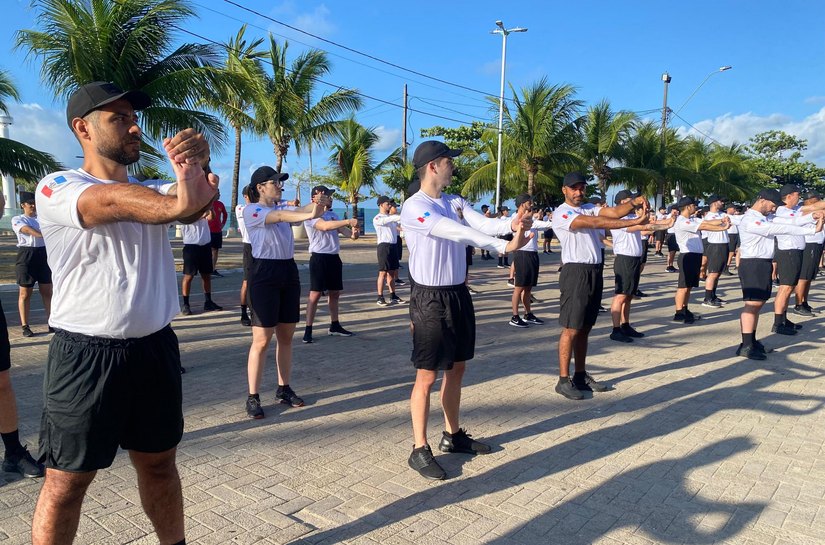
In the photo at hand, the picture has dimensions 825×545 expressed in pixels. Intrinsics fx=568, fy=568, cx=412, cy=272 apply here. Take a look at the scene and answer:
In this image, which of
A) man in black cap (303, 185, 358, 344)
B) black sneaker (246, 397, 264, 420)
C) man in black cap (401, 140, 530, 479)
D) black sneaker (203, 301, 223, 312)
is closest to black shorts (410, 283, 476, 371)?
man in black cap (401, 140, 530, 479)

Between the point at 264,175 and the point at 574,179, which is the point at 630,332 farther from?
the point at 264,175

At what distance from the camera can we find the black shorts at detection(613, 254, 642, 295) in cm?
840

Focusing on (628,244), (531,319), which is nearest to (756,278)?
(628,244)

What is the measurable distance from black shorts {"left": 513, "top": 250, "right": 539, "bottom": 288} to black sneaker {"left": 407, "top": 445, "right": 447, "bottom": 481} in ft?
18.9

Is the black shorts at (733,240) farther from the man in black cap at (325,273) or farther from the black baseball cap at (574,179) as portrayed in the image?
the man in black cap at (325,273)

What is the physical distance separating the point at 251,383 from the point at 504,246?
8.94 feet

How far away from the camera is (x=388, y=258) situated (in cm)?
1134

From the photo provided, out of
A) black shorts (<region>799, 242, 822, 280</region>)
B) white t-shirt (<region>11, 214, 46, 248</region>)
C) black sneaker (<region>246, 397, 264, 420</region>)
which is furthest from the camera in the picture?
black shorts (<region>799, 242, 822, 280</region>)

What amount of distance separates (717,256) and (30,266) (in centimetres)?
1220

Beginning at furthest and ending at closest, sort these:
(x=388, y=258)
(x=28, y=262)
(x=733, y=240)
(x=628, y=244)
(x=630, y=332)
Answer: (x=733, y=240) < (x=388, y=258) < (x=628, y=244) < (x=630, y=332) < (x=28, y=262)

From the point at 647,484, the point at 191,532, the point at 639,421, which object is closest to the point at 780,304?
the point at 639,421

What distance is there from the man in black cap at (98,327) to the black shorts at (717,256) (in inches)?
462

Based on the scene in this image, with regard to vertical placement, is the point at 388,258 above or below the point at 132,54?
below

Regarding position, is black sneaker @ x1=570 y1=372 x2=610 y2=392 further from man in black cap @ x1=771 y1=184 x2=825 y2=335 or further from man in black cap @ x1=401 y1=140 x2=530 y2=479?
man in black cap @ x1=771 y1=184 x2=825 y2=335
